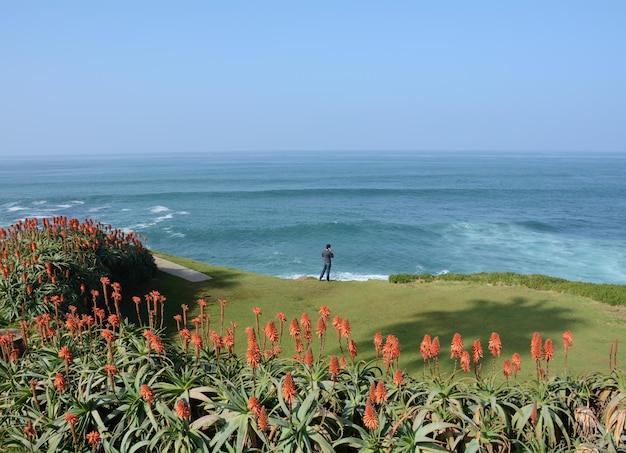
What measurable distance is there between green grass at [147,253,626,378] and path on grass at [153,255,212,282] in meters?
0.38

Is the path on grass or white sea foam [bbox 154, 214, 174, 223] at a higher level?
the path on grass

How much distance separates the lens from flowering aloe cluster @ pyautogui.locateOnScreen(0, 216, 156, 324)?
918 centimetres

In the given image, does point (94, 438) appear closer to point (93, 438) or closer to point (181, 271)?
point (93, 438)

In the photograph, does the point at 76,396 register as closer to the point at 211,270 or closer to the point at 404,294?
the point at 404,294

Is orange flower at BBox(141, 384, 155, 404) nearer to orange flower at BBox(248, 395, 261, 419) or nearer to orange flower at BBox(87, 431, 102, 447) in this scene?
orange flower at BBox(87, 431, 102, 447)

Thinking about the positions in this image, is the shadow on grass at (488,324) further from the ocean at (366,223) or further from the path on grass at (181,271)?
the ocean at (366,223)

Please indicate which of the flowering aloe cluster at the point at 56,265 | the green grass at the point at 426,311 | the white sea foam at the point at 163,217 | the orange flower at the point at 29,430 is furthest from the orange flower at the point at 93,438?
the white sea foam at the point at 163,217

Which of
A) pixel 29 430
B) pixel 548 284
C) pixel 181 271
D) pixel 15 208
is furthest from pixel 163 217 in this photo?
pixel 29 430

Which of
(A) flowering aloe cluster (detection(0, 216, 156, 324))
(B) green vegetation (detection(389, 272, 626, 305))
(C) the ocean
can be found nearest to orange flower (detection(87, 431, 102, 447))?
(A) flowering aloe cluster (detection(0, 216, 156, 324))

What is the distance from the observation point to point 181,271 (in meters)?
15.8

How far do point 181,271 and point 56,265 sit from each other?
609cm

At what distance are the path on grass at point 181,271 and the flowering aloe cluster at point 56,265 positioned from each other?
1.54 meters

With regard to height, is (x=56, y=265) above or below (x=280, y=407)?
above

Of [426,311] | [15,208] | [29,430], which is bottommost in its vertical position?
[15,208]
